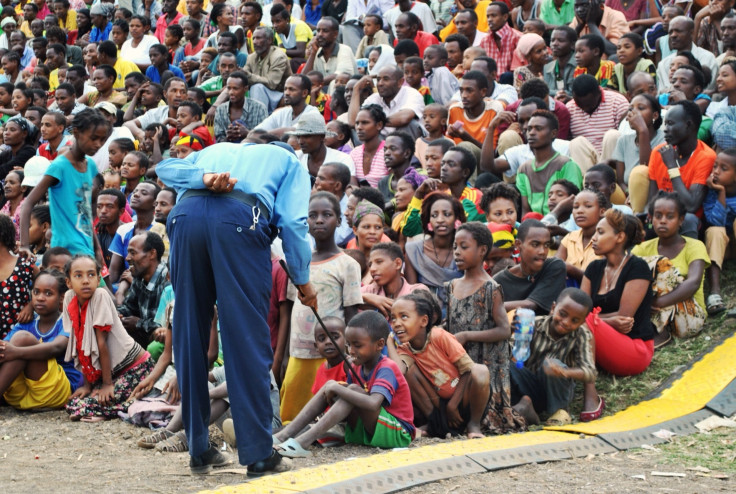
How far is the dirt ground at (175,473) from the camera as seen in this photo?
492 centimetres

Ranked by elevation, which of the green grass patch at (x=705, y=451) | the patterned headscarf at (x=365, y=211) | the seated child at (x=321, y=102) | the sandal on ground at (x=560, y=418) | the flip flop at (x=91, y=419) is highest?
the seated child at (x=321, y=102)

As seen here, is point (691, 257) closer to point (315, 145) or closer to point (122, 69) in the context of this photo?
point (315, 145)

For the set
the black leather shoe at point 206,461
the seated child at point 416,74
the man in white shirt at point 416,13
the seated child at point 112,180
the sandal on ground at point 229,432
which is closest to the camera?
the black leather shoe at point 206,461

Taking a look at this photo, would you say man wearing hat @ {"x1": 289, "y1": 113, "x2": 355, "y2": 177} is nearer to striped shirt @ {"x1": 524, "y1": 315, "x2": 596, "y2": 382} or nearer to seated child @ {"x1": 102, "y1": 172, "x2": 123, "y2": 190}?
seated child @ {"x1": 102, "y1": 172, "x2": 123, "y2": 190}

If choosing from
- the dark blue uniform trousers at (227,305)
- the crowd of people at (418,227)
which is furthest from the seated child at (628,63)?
the dark blue uniform trousers at (227,305)

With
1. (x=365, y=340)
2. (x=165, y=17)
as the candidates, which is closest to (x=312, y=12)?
(x=165, y=17)

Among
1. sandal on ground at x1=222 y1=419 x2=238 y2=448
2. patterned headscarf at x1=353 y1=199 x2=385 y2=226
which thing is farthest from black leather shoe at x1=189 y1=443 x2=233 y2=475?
patterned headscarf at x1=353 y1=199 x2=385 y2=226

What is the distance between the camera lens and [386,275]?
680 cm

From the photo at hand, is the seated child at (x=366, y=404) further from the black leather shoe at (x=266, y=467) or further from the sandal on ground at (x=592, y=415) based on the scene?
the sandal on ground at (x=592, y=415)

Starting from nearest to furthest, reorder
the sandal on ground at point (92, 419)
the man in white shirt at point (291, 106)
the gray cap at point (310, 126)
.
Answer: the sandal on ground at point (92, 419) < the gray cap at point (310, 126) < the man in white shirt at point (291, 106)

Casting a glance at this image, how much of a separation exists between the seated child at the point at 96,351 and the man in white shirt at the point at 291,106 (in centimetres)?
459

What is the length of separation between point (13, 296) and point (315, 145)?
3284 mm

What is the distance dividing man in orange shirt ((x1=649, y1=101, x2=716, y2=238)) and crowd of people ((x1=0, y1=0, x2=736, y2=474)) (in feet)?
0.06

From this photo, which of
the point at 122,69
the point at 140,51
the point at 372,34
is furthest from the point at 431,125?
the point at 140,51
